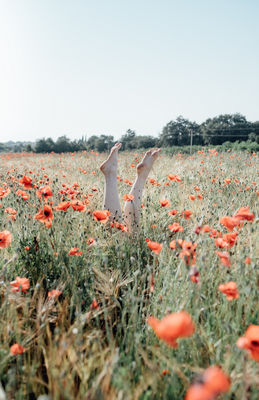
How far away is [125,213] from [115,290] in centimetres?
107

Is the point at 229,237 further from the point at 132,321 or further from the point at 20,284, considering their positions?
the point at 20,284

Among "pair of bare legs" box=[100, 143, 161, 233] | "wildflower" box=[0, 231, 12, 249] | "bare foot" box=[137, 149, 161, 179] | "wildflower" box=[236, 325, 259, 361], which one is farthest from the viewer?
"bare foot" box=[137, 149, 161, 179]

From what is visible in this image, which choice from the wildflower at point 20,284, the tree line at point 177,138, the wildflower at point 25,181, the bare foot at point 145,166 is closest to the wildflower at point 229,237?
the wildflower at point 20,284

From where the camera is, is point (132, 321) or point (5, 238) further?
point (5, 238)

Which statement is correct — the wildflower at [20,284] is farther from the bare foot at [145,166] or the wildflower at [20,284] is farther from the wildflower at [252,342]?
the bare foot at [145,166]

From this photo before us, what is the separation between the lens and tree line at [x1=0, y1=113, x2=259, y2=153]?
84.5 ft

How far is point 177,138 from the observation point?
1535 inches

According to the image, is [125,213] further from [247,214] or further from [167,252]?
[247,214]

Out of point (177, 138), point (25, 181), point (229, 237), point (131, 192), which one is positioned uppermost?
point (177, 138)

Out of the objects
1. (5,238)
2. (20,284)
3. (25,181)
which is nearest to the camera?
(20,284)

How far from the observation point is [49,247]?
199cm

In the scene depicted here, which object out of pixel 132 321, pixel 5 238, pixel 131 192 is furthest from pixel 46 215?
pixel 131 192

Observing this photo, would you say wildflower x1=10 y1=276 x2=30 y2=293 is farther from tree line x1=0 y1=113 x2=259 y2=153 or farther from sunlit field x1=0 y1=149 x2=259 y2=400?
tree line x1=0 y1=113 x2=259 y2=153

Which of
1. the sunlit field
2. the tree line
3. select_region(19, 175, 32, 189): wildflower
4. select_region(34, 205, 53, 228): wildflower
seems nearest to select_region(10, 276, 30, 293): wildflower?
the sunlit field
